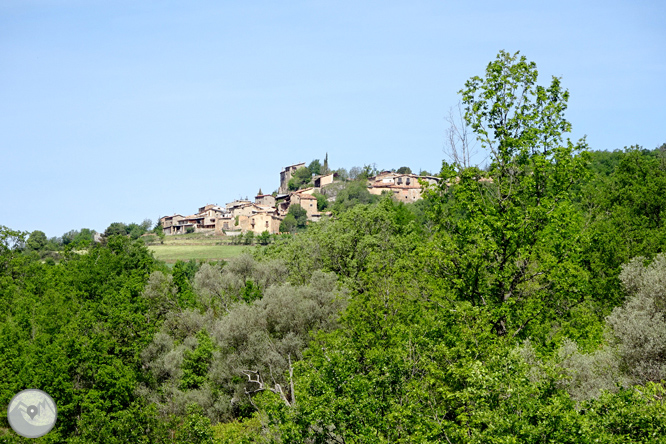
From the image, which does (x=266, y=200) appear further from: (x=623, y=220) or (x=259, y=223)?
(x=623, y=220)

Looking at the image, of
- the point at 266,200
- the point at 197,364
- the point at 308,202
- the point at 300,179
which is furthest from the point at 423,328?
the point at 300,179

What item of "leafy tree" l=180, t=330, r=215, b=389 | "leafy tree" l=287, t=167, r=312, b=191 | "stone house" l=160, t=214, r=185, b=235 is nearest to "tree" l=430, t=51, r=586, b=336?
"leafy tree" l=180, t=330, r=215, b=389

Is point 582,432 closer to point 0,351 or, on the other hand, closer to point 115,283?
point 0,351

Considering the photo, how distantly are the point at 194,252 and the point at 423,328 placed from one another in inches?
3789

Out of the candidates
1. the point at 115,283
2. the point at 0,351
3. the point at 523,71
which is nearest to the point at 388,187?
the point at 115,283

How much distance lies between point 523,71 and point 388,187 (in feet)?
449

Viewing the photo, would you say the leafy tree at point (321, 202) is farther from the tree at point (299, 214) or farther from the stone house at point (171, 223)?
the stone house at point (171, 223)

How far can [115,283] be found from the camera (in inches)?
2061

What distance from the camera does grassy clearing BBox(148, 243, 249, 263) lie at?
104m

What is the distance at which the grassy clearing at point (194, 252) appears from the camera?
342 ft

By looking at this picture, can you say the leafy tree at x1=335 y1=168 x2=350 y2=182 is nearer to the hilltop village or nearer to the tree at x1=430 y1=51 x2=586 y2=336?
the hilltop village

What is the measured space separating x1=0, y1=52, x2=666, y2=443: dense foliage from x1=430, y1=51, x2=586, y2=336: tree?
6cm

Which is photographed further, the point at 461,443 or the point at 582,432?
the point at 461,443

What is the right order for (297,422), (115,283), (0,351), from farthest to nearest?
(115,283), (0,351), (297,422)
